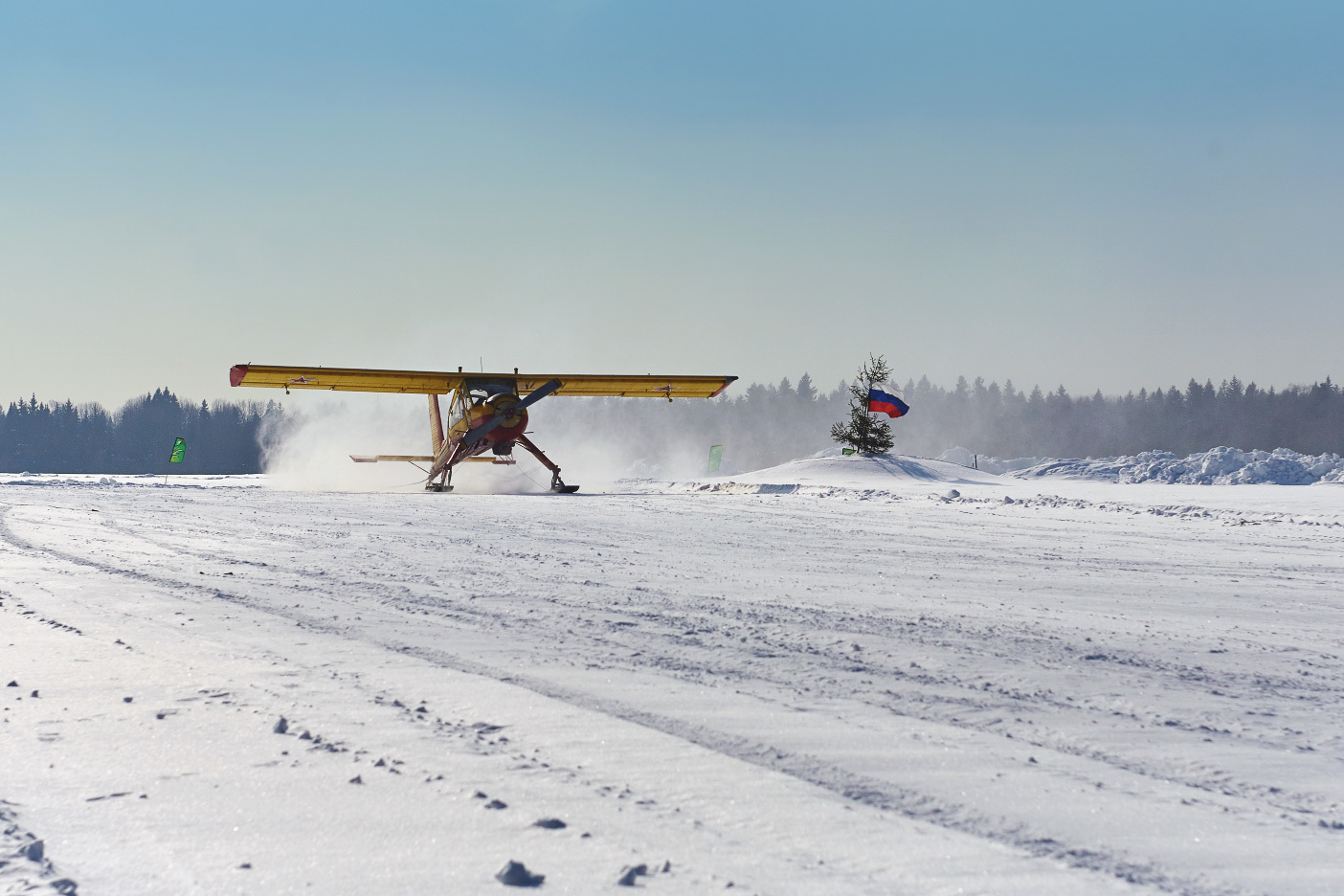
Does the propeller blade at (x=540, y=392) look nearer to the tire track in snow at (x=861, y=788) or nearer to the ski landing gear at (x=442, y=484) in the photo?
the ski landing gear at (x=442, y=484)

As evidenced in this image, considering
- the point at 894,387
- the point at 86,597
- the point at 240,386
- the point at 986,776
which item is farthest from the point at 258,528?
the point at 894,387

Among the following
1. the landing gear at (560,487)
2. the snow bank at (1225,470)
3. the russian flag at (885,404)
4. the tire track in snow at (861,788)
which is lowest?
the tire track in snow at (861,788)

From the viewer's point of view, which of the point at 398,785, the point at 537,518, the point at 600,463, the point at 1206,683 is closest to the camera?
the point at 398,785

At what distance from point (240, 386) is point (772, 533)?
1963 cm

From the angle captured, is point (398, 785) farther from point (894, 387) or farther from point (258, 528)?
point (894, 387)

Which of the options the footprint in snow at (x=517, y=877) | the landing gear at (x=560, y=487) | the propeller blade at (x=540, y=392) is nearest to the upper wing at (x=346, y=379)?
the propeller blade at (x=540, y=392)

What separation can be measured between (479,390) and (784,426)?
83.1m

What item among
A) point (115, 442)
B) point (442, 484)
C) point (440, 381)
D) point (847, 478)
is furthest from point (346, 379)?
point (115, 442)

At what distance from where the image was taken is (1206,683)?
11.6 ft

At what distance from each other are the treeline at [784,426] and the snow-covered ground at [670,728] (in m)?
69.6

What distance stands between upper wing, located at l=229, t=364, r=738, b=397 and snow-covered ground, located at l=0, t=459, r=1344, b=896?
58.1 ft

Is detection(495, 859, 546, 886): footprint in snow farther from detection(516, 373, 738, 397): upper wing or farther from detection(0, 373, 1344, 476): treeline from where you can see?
detection(0, 373, 1344, 476): treeline

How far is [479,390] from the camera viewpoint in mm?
24172

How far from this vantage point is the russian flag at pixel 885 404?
87.9 feet
